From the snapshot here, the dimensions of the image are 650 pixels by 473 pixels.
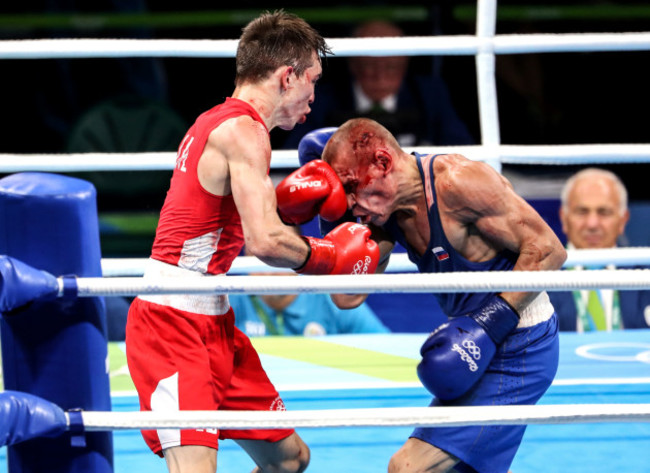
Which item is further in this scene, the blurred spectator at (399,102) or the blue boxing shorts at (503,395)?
the blurred spectator at (399,102)

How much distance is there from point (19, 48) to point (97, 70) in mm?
2397

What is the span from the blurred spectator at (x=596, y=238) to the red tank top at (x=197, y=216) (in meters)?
1.80

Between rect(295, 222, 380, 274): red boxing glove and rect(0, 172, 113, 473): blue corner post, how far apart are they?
0.47 metres

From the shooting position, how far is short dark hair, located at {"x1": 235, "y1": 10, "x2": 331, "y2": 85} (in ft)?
6.51

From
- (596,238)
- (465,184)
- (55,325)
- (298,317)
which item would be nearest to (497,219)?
(465,184)

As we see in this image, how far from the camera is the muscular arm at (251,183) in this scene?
1.79 m

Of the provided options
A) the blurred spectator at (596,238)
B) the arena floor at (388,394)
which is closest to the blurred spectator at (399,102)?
the blurred spectator at (596,238)

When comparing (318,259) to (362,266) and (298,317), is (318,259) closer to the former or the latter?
(362,266)

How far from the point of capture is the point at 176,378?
Answer: 1.84 meters

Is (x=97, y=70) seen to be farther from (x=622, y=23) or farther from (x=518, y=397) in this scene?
(x=518, y=397)

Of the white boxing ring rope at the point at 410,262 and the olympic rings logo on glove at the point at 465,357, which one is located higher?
the white boxing ring rope at the point at 410,262

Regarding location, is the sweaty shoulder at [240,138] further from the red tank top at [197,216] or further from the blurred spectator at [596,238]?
the blurred spectator at [596,238]

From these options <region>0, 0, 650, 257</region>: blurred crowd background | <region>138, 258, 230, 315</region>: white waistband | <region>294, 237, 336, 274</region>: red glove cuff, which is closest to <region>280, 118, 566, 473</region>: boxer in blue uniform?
<region>294, 237, 336, 274</region>: red glove cuff

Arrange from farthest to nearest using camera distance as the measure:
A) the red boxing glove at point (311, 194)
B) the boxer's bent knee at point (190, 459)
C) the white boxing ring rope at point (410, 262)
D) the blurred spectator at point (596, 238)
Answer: the blurred spectator at point (596, 238), the white boxing ring rope at point (410, 262), the red boxing glove at point (311, 194), the boxer's bent knee at point (190, 459)
